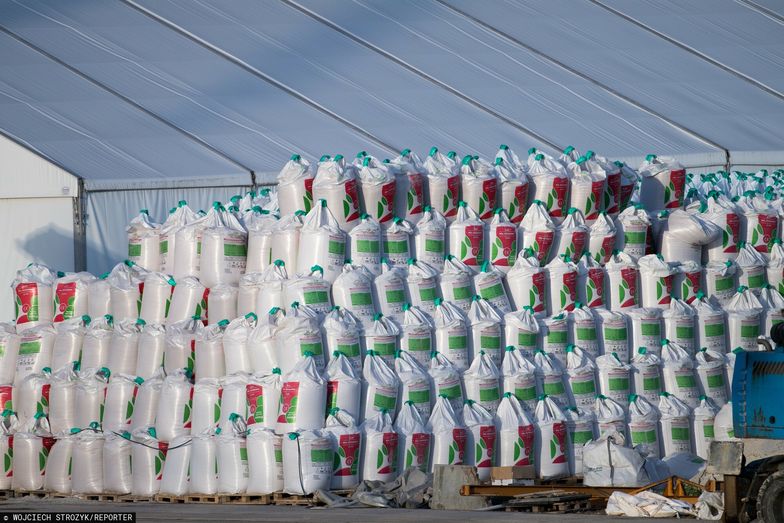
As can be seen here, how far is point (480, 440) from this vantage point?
420 inches

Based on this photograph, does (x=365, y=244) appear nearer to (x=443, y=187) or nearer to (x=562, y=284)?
(x=443, y=187)

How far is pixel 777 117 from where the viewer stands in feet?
62.6

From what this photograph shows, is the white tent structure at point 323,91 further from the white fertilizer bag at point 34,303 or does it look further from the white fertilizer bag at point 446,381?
the white fertilizer bag at point 446,381

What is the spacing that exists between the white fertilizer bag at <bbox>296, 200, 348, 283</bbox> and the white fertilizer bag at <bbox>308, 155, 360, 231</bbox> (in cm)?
9

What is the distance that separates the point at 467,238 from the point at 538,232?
726mm

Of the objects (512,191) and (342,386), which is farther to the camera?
(512,191)

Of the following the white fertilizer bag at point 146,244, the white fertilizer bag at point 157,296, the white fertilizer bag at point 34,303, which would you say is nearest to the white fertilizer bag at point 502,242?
the white fertilizer bag at point 157,296

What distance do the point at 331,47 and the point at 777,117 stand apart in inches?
291

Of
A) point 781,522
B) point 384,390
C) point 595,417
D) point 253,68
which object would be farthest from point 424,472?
point 253,68

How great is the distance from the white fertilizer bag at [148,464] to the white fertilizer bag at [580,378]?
382cm

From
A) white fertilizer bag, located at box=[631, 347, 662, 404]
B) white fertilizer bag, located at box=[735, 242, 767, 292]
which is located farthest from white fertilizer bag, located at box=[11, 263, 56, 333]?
white fertilizer bag, located at box=[735, 242, 767, 292]

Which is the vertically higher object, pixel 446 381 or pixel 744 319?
pixel 744 319

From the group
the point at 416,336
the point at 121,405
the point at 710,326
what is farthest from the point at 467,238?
the point at 121,405

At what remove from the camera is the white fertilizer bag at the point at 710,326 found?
38.7 ft
